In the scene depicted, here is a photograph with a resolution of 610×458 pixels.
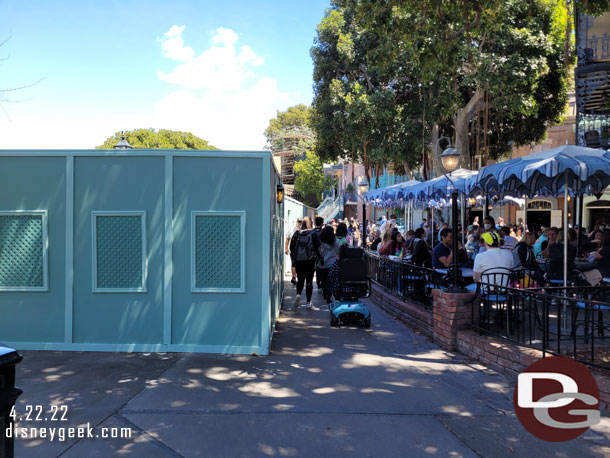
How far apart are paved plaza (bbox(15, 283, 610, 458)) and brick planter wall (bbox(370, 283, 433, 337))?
40.2 inches

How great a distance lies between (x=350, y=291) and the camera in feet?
28.4

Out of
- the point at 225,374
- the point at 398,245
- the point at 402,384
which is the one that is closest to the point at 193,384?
the point at 225,374

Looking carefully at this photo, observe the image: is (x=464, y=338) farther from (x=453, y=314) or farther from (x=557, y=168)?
(x=557, y=168)

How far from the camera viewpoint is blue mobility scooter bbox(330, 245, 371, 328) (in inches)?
327

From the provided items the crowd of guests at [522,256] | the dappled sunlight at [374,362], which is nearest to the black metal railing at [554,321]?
the crowd of guests at [522,256]

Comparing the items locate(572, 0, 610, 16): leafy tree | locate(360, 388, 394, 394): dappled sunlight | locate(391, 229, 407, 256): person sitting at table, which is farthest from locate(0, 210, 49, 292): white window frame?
locate(572, 0, 610, 16): leafy tree

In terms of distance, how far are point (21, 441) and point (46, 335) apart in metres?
3.02

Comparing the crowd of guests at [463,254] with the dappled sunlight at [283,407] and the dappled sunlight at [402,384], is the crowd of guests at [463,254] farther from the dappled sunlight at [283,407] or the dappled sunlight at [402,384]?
the dappled sunlight at [283,407]

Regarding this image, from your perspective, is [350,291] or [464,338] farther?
[350,291]

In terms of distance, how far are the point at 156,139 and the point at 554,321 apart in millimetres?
59303

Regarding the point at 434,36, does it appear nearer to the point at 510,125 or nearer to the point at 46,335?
the point at 46,335

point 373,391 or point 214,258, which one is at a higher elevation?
point 214,258

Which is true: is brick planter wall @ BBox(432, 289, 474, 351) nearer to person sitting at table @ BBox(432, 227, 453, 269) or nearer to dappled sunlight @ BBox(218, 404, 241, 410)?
person sitting at table @ BBox(432, 227, 453, 269)

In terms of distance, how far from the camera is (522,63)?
16.8 metres
